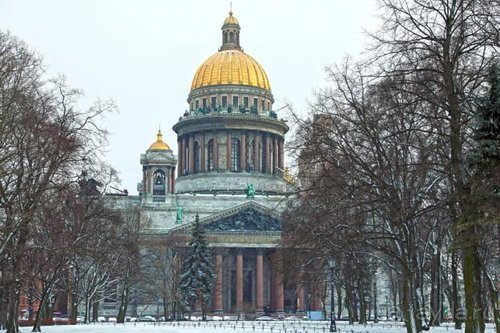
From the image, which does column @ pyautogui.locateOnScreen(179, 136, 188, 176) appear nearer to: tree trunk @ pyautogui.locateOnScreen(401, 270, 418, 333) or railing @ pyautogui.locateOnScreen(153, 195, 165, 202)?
railing @ pyautogui.locateOnScreen(153, 195, 165, 202)

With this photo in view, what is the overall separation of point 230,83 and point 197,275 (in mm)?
43620

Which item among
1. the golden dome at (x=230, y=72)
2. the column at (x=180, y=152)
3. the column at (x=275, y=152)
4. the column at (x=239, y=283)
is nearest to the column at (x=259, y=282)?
the column at (x=239, y=283)

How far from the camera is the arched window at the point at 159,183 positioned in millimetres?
107500

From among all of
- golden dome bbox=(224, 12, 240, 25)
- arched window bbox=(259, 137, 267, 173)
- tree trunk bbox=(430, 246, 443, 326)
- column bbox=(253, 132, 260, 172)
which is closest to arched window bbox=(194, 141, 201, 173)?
column bbox=(253, 132, 260, 172)

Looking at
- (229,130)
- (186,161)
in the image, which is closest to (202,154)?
(186,161)

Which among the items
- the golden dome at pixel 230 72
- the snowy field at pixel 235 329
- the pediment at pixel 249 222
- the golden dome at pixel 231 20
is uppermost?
the golden dome at pixel 231 20

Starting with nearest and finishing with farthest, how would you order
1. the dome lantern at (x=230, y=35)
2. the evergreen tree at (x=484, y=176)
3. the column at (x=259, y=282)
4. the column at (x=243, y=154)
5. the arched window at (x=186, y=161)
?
the evergreen tree at (x=484, y=176)
the column at (x=259, y=282)
the column at (x=243, y=154)
the arched window at (x=186, y=161)
the dome lantern at (x=230, y=35)

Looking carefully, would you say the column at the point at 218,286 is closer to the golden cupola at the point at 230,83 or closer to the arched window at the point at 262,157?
the arched window at the point at 262,157

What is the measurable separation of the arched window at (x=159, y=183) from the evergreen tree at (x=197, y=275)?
2442cm

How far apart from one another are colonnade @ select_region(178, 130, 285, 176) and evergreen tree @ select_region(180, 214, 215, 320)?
34060 mm

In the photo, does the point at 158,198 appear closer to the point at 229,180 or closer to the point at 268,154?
the point at 229,180

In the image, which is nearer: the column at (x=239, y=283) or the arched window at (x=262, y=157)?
the column at (x=239, y=283)

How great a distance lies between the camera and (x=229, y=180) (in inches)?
4557

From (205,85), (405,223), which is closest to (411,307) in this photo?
(405,223)
